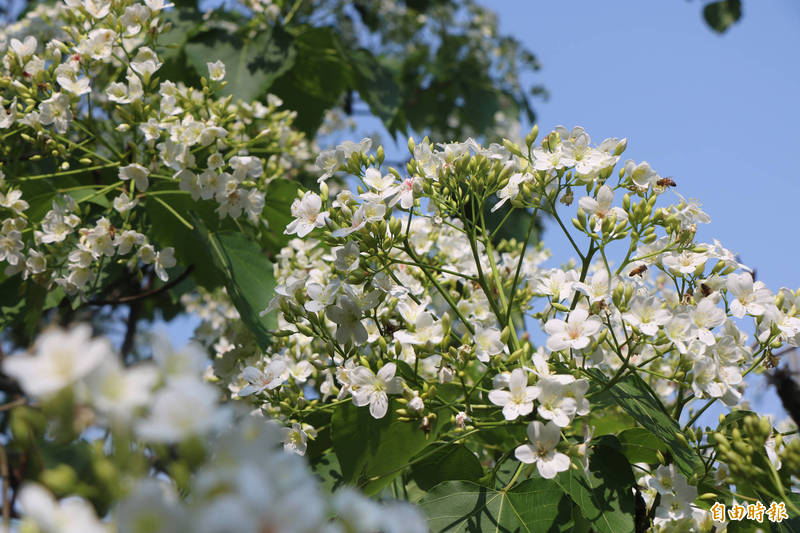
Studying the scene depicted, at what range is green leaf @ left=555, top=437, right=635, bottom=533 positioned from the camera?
140 centimetres

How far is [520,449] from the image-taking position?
1.27 metres

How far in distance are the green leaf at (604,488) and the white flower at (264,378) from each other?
0.72 meters

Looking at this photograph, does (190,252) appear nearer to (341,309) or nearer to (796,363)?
(341,309)

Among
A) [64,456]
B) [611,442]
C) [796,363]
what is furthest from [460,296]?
[64,456]

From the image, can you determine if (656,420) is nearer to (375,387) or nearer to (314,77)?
(375,387)

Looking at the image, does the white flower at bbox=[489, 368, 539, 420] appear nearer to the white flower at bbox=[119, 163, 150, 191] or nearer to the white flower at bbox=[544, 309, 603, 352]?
the white flower at bbox=[544, 309, 603, 352]

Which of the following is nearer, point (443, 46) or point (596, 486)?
point (596, 486)

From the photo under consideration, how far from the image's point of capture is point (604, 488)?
145 cm

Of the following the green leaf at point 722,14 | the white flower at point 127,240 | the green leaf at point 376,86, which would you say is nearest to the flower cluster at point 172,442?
the white flower at point 127,240

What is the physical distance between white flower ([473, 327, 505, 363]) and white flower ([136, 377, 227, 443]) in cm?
87

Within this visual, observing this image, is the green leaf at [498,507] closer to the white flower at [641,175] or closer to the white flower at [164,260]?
the white flower at [641,175]

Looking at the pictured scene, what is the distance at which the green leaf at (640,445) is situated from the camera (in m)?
1.50

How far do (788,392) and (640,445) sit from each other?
1.20ft

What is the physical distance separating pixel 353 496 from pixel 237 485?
0.15 metres
